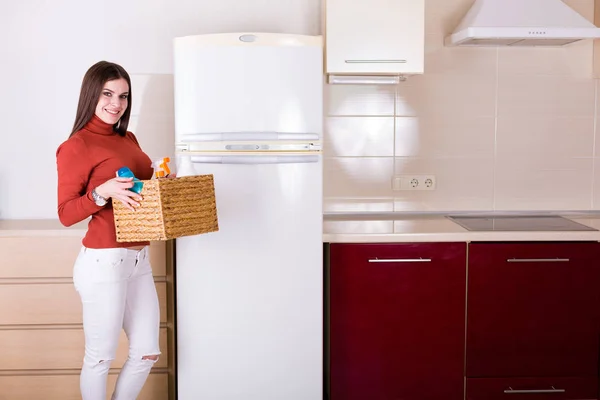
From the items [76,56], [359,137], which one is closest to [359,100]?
[359,137]

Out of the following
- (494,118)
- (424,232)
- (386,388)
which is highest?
(494,118)

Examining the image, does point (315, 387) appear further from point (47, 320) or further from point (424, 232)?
point (47, 320)

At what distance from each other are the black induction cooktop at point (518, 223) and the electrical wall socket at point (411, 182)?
204 mm

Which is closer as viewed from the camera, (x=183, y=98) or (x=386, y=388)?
(x=183, y=98)

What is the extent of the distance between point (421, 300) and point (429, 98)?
103 centimetres

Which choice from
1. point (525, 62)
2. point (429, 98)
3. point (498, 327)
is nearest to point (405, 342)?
point (498, 327)

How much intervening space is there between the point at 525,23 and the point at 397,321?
4.56 ft

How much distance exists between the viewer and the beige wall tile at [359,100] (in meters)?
3.52

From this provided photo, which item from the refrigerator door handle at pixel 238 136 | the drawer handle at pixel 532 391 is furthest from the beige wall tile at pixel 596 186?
the refrigerator door handle at pixel 238 136

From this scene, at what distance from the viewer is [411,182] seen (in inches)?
140

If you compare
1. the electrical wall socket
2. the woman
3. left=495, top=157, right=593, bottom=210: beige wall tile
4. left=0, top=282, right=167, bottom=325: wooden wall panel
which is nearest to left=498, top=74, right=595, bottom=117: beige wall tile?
left=495, top=157, right=593, bottom=210: beige wall tile

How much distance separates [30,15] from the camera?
342 centimetres

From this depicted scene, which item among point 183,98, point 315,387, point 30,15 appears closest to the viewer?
point 183,98

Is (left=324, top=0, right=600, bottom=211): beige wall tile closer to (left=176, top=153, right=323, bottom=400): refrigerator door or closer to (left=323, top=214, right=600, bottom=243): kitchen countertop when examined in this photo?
(left=323, top=214, right=600, bottom=243): kitchen countertop
